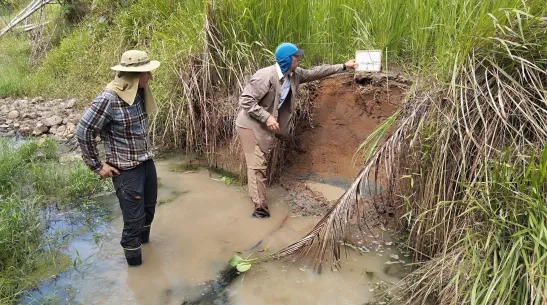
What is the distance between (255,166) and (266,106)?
550 mm

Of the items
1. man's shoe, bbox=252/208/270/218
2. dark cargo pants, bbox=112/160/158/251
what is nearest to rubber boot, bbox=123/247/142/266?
dark cargo pants, bbox=112/160/158/251

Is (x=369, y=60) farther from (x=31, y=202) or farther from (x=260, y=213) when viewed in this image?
(x=31, y=202)

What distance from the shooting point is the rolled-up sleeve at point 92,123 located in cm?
277

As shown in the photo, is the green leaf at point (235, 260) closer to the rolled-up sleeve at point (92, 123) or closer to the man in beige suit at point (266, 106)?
the man in beige suit at point (266, 106)

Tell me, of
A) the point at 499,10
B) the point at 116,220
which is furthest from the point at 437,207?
the point at 116,220

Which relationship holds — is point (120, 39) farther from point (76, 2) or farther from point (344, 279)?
point (344, 279)

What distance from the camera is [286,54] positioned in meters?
3.57

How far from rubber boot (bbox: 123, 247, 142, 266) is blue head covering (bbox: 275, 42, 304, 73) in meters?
1.87

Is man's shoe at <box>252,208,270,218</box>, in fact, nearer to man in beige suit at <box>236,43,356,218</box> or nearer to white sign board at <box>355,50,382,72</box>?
man in beige suit at <box>236,43,356,218</box>

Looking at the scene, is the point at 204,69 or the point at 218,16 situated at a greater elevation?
the point at 218,16

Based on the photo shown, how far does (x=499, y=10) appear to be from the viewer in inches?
99.2

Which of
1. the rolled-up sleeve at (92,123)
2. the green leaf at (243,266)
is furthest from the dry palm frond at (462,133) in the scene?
the rolled-up sleeve at (92,123)

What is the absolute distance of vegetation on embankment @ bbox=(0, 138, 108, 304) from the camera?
2957mm

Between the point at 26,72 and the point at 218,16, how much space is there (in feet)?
20.1
